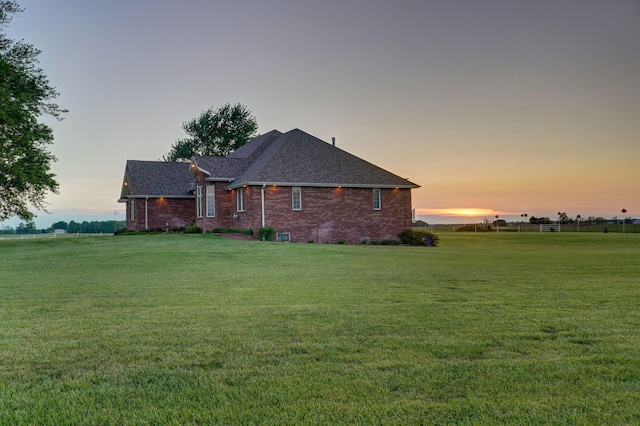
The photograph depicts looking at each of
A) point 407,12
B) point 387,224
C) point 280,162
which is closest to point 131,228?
point 280,162

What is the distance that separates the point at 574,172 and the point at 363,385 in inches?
1248

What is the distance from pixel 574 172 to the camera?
102ft

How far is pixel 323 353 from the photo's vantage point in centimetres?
509

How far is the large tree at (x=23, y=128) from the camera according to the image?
28125 millimetres

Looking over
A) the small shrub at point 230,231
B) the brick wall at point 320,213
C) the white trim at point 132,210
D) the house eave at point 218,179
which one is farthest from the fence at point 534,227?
the white trim at point 132,210

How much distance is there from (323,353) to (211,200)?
90.8 ft

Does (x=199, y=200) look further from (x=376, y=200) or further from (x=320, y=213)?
(x=376, y=200)

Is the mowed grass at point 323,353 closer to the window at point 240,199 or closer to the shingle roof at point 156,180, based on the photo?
the window at point 240,199

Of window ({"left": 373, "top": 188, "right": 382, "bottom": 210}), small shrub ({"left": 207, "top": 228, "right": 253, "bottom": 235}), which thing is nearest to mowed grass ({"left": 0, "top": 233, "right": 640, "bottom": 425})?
small shrub ({"left": 207, "top": 228, "right": 253, "bottom": 235})

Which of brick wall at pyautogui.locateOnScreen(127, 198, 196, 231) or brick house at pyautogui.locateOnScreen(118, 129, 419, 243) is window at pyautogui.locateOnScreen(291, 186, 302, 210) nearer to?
brick house at pyautogui.locateOnScreen(118, 129, 419, 243)

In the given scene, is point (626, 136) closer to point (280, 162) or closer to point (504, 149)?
point (504, 149)

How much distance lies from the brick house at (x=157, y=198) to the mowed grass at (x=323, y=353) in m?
27.4

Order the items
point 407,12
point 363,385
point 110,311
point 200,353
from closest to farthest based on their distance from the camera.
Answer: point 363,385 < point 200,353 < point 110,311 < point 407,12

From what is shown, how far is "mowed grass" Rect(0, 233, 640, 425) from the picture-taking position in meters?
3.66
